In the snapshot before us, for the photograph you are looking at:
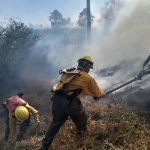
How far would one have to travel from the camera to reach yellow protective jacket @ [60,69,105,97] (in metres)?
7.85

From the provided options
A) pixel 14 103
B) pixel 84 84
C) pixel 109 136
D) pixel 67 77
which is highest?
pixel 67 77

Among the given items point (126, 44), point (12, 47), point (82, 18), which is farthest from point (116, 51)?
point (82, 18)

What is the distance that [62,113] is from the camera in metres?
7.95

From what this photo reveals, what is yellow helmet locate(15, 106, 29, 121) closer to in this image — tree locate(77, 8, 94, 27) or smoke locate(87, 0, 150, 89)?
smoke locate(87, 0, 150, 89)

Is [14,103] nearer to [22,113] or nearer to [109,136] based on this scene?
[22,113]

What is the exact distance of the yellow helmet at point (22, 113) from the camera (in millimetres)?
10258

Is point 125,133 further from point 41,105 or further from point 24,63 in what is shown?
point 24,63

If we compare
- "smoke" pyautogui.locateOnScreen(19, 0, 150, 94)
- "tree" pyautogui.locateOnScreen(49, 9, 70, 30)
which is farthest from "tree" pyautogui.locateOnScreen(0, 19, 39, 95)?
"tree" pyautogui.locateOnScreen(49, 9, 70, 30)

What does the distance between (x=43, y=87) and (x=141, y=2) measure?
951cm

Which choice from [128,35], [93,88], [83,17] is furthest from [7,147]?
[83,17]

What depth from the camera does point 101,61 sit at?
926 inches

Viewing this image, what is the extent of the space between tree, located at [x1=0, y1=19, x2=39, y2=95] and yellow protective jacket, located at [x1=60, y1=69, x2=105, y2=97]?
13007 millimetres

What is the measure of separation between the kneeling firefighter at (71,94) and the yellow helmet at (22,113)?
7.82 ft

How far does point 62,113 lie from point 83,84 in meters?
0.72
